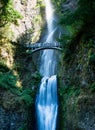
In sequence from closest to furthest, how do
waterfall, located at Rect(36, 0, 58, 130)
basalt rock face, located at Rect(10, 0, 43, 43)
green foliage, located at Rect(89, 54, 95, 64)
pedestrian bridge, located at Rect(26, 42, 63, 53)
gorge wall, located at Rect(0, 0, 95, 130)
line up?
green foliage, located at Rect(89, 54, 95, 64) → gorge wall, located at Rect(0, 0, 95, 130) → waterfall, located at Rect(36, 0, 58, 130) → pedestrian bridge, located at Rect(26, 42, 63, 53) → basalt rock face, located at Rect(10, 0, 43, 43)

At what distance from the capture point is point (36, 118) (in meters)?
22.7

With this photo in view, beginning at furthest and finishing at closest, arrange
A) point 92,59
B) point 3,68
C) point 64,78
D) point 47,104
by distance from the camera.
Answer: point 3,68, point 47,104, point 64,78, point 92,59

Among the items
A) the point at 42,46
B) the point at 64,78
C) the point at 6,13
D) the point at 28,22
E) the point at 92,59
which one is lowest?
the point at 64,78

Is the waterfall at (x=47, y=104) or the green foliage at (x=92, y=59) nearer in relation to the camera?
the green foliage at (x=92, y=59)

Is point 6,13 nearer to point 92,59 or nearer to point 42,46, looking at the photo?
point 42,46

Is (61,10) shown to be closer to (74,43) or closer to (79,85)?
(74,43)

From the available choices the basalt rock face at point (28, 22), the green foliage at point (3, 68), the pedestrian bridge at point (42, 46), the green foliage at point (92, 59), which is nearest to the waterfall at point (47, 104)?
the green foliage at point (3, 68)

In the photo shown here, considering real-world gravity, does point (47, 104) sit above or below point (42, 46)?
below

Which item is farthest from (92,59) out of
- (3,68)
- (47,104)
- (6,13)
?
(6,13)

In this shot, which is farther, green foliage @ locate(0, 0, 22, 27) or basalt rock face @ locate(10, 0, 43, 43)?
basalt rock face @ locate(10, 0, 43, 43)

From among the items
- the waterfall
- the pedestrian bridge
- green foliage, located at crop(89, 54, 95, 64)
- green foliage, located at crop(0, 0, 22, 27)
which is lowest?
the waterfall

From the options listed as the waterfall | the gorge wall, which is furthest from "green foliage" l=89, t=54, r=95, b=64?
the waterfall

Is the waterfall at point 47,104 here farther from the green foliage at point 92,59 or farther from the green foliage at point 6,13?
the green foliage at point 6,13

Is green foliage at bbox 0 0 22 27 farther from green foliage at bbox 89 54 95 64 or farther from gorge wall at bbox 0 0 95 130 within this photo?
green foliage at bbox 89 54 95 64
